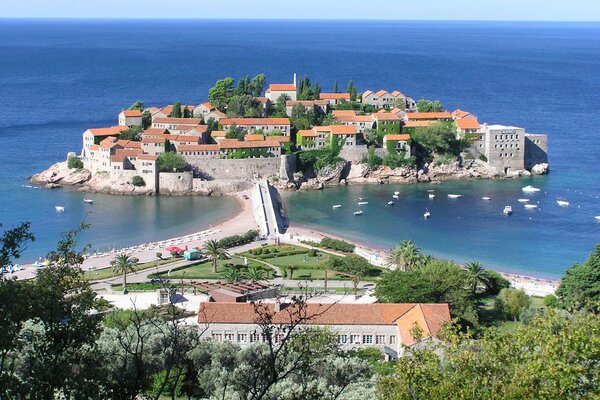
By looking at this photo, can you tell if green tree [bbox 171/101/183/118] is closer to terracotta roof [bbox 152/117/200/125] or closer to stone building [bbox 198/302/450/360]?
terracotta roof [bbox 152/117/200/125]

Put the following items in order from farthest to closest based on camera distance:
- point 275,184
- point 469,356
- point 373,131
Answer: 1. point 373,131
2. point 275,184
3. point 469,356

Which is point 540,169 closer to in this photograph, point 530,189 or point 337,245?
point 530,189

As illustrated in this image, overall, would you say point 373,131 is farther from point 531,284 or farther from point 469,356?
point 469,356

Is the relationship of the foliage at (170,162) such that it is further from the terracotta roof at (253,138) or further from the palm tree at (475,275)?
the palm tree at (475,275)

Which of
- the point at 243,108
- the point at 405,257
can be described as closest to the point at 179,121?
the point at 243,108

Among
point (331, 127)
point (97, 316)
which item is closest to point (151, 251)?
point (331, 127)

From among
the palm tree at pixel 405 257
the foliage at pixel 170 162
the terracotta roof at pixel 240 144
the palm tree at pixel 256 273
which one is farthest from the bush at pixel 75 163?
the palm tree at pixel 405 257
